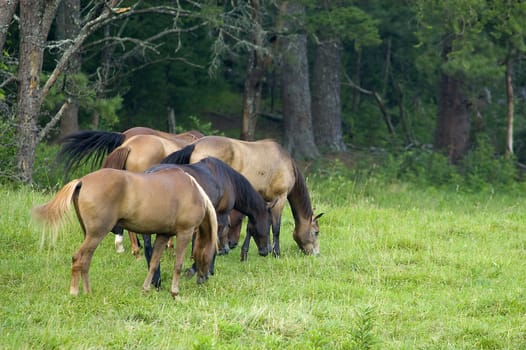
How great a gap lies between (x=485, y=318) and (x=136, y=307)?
10.5 ft

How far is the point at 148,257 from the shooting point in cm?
857

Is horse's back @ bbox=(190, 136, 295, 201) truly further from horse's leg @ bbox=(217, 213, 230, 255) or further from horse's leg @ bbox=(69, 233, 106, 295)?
horse's leg @ bbox=(69, 233, 106, 295)

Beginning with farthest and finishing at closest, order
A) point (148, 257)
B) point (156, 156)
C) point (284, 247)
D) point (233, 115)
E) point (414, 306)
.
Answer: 1. point (233, 115)
2. point (284, 247)
3. point (156, 156)
4. point (148, 257)
5. point (414, 306)

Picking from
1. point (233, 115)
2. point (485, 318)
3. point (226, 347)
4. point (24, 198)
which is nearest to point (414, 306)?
point (485, 318)

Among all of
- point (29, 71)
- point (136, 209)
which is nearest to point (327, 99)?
point (29, 71)

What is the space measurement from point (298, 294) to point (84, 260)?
2.15 meters

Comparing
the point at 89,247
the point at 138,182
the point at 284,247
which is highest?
the point at 138,182

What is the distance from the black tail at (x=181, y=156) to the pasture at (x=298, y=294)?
116 cm

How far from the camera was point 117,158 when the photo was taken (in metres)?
9.96

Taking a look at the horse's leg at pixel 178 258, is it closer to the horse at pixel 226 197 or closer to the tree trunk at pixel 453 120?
the horse at pixel 226 197

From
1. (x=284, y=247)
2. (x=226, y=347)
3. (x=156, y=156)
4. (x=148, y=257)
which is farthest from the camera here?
(x=284, y=247)

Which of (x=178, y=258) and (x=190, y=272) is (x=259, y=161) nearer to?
(x=190, y=272)

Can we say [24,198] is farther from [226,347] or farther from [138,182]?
[226,347]

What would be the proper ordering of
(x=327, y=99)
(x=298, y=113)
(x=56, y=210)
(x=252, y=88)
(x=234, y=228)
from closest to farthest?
(x=56, y=210)
(x=234, y=228)
(x=252, y=88)
(x=298, y=113)
(x=327, y=99)
